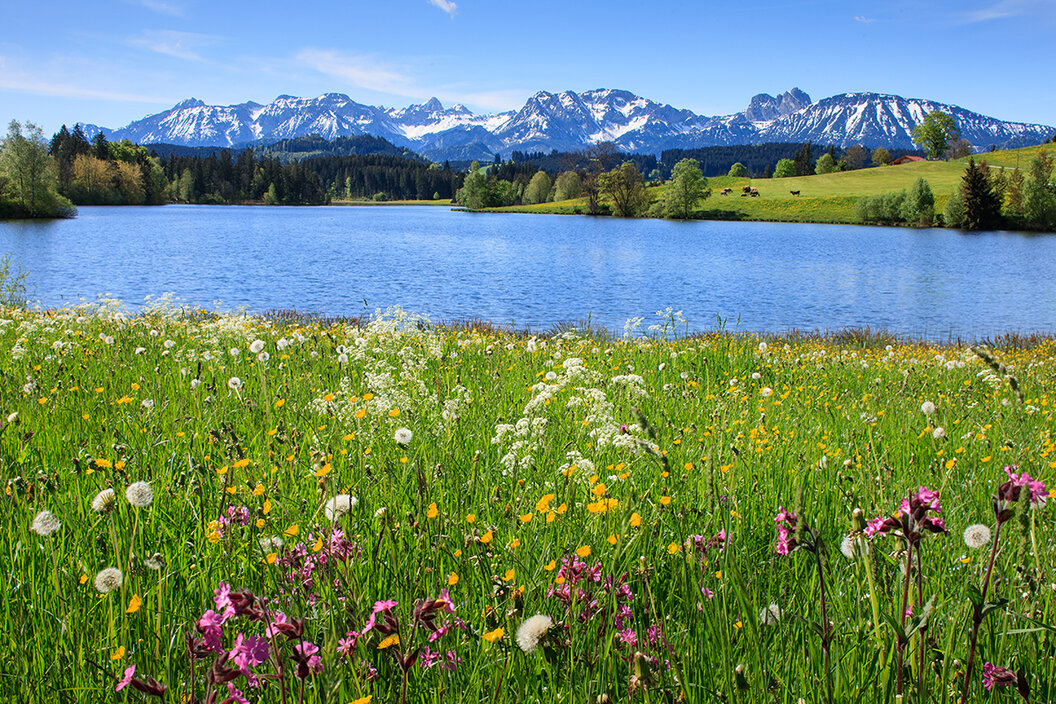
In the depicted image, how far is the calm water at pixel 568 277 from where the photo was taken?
83.1 ft

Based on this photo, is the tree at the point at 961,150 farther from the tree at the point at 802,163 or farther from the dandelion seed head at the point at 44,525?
the dandelion seed head at the point at 44,525

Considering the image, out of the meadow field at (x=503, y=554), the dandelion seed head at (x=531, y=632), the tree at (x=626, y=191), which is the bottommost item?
the meadow field at (x=503, y=554)

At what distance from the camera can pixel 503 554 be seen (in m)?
2.71

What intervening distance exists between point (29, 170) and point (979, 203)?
11612cm

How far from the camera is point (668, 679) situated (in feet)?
6.39

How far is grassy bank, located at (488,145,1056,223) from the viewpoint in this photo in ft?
347

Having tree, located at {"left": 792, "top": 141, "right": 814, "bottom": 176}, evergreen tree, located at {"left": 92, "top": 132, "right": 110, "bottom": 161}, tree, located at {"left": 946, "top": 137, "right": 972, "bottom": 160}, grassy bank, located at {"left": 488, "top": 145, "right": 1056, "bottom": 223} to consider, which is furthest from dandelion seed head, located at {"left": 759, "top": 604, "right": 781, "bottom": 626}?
tree, located at {"left": 792, "top": 141, "right": 814, "bottom": 176}

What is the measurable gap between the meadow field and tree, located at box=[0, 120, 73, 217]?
275ft

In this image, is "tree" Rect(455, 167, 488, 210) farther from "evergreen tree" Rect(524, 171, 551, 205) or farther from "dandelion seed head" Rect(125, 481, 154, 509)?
"dandelion seed head" Rect(125, 481, 154, 509)

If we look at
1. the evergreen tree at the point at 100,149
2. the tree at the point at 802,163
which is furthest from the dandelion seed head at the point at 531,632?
the tree at the point at 802,163

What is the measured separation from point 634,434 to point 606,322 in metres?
20.0

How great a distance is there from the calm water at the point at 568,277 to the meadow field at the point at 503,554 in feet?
54.1

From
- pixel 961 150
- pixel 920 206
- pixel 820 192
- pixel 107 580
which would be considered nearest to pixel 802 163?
pixel 961 150

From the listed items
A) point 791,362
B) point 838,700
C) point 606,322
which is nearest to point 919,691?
point 838,700
